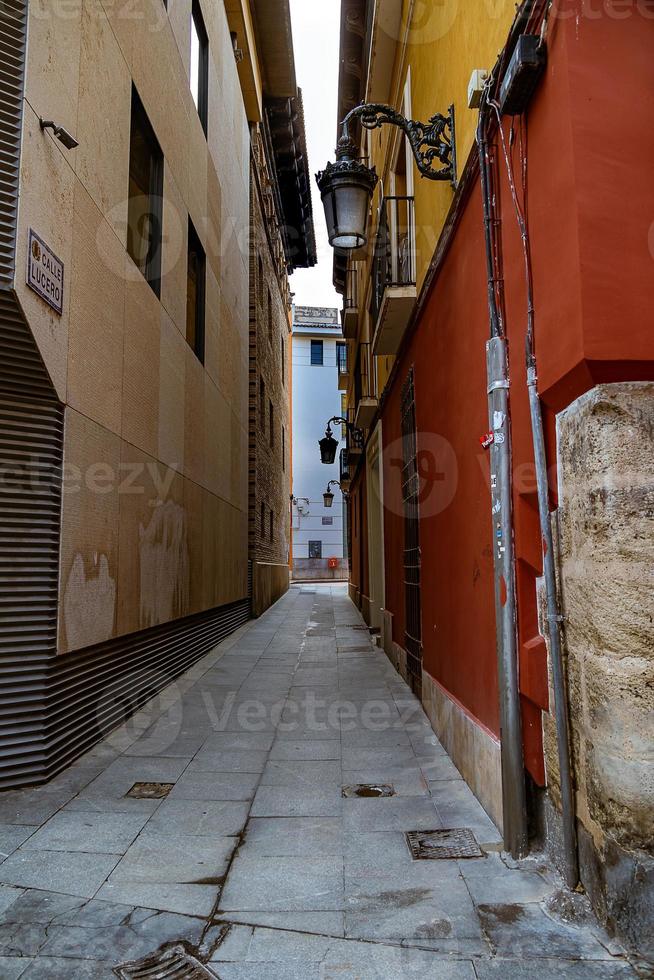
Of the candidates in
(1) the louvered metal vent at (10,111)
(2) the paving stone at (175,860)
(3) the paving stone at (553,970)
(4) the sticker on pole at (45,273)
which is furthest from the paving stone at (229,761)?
(1) the louvered metal vent at (10,111)

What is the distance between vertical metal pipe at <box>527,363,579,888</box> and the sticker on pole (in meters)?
3.19

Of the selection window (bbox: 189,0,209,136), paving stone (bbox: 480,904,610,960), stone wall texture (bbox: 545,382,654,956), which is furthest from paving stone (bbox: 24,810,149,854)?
window (bbox: 189,0,209,136)

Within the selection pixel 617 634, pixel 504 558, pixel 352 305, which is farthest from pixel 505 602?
pixel 352 305

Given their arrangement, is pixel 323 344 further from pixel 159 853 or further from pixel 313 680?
pixel 159 853

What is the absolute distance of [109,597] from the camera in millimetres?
6195

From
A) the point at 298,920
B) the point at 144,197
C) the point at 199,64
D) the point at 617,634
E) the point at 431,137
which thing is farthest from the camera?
the point at 199,64

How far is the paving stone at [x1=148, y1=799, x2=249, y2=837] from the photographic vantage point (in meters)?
4.21

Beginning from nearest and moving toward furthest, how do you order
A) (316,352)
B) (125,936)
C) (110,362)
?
(125,936)
(110,362)
(316,352)

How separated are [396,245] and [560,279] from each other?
479 cm

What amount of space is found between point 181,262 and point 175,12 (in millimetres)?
2958

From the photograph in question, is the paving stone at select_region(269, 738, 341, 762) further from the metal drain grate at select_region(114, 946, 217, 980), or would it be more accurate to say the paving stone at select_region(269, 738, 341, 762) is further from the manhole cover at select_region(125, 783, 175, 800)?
the metal drain grate at select_region(114, 946, 217, 980)

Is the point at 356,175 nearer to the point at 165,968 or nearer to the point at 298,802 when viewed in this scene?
the point at 298,802

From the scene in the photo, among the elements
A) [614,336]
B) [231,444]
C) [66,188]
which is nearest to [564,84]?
[614,336]

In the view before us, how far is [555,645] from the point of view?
3.33m
